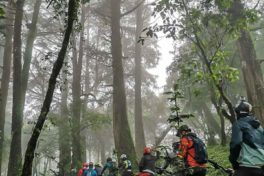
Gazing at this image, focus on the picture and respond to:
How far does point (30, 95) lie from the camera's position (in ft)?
110

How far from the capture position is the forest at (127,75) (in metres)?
8.80

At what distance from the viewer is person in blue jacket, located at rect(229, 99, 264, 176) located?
4.21m

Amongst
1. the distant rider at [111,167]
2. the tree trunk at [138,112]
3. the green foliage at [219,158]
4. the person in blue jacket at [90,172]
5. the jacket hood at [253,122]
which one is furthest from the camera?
the tree trunk at [138,112]

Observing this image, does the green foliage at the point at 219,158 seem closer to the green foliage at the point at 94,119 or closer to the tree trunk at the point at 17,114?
the tree trunk at the point at 17,114

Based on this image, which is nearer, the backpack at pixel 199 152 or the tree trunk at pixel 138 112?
the backpack at pixel 199 152

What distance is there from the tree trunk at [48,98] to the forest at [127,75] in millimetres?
21

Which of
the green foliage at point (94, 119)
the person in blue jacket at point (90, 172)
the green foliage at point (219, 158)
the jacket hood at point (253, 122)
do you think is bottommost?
the person in blue jacket at point (90, 172)

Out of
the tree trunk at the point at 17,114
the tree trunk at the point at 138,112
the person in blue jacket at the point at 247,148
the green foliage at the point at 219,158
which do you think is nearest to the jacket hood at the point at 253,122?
the person in blue jacket at the point at 247,148

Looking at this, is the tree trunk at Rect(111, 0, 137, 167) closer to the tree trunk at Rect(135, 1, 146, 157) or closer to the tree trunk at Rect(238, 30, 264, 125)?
the tree trunk at Rect(135, 1, 146, 157)

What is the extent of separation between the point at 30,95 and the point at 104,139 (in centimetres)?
1022

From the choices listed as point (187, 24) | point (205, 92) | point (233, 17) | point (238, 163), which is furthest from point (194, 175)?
point (205, 92)

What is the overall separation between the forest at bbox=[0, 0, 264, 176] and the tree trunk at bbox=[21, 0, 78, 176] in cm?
2

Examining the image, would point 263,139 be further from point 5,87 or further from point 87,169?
point 5,87

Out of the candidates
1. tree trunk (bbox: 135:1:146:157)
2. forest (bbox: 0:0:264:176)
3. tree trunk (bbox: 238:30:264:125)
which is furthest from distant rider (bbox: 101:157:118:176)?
tree trunk (bbox: 135:1:146:157)
